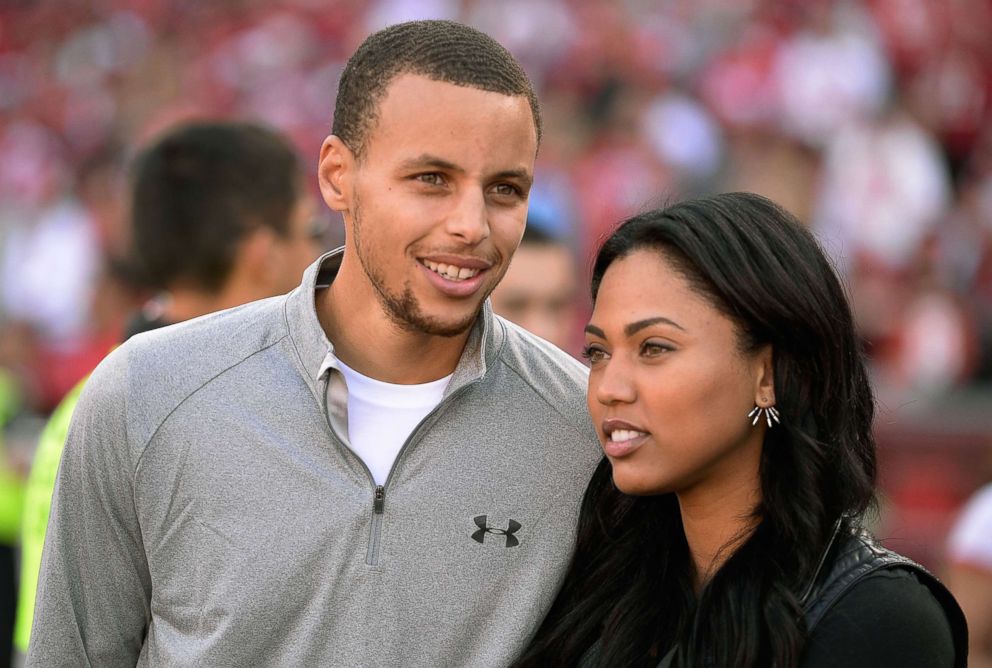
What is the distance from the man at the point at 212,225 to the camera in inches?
159

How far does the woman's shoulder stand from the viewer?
2.51 m

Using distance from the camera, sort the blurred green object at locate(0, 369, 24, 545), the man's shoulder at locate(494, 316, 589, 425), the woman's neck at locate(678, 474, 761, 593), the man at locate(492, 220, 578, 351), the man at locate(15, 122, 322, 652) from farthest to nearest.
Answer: the blurred green object at locate(0, 369, 24, 545)
the man at locate(492, 220, 578, 351)
the man at locate(15, 122, 322, 652)
the man's shoulder at locate(494, 316, 589, 425)
the woman's neck at locate(678, 474, 761, 593)

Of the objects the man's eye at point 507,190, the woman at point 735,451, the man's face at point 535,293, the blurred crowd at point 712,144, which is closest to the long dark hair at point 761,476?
the woman at point 735,451

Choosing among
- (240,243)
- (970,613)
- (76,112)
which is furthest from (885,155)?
(76,112)

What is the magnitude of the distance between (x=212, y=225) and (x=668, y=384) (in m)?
1.84

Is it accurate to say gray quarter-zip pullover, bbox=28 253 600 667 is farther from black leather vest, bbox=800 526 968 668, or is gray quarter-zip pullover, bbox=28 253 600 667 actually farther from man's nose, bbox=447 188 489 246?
black leather vest, bbox=800 526 968 668

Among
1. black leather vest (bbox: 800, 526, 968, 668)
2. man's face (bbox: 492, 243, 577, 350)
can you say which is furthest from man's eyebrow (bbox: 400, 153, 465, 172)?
man's face (bbox: 492, 243, 577, 350)

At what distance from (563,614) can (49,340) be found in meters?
9.89

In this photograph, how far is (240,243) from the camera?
4.08m

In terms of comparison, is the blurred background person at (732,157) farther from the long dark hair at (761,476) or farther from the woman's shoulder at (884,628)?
the woman's shoulder at (884,628)

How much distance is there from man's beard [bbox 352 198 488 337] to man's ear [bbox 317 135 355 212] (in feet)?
0.19

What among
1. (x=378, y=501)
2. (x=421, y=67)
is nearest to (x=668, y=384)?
(x=378, y=501)

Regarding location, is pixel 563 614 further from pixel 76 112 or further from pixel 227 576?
pixel 76 112

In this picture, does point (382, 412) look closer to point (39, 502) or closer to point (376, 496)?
point (376, 496)
